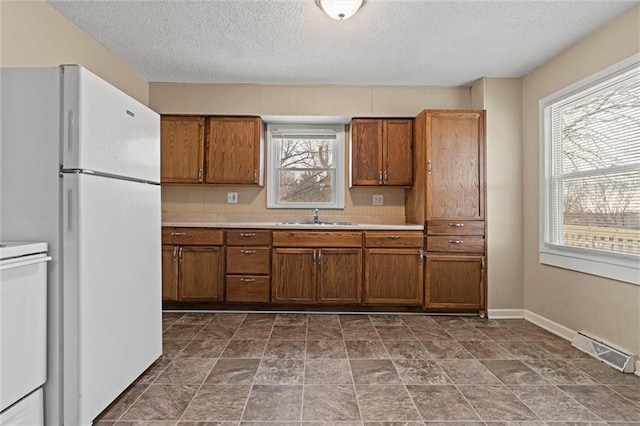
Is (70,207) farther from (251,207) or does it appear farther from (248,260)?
(251,207)

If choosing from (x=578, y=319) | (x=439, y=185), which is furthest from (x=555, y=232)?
(x=439, y=185)

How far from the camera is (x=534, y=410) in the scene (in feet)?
5.90

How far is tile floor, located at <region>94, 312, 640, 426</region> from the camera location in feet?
5.76

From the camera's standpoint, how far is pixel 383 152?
382cm

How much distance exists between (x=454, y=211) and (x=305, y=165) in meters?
1.72

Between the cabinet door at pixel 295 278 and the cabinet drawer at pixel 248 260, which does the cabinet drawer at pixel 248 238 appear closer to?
the cabinet drawer at pixel 248 260

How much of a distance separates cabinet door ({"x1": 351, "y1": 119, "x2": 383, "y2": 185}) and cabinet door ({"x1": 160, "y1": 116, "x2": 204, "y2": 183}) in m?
1.65

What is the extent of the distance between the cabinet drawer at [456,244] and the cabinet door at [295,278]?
1182mm

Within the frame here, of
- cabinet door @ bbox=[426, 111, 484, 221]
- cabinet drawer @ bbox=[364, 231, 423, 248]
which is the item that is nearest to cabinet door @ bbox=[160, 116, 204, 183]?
cabinet drawer @ bbox=[364, 231, 423, 248]

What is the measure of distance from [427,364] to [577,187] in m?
1.89

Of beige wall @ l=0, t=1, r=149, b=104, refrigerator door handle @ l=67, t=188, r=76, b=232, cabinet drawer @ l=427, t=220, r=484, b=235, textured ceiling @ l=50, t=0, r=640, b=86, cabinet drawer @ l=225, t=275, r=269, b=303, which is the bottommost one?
cabinet drawer @ l=225, t=275, r=269, b=303

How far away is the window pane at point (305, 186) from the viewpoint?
415 centimetres

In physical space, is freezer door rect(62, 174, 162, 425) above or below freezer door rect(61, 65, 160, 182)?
below

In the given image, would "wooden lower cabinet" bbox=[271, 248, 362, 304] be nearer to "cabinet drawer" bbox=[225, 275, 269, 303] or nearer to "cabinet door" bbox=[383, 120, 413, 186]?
"cabinet drawer" bbox=[225, 275, 269, 303]
